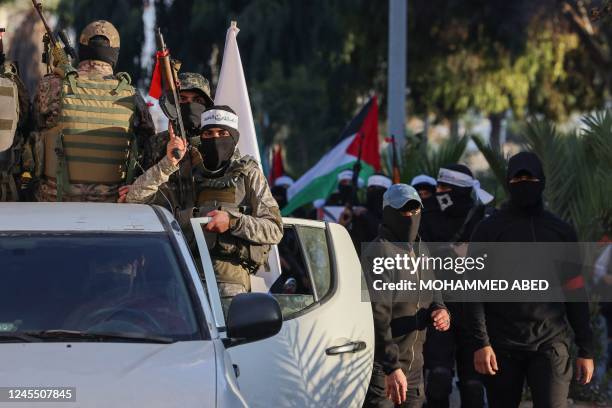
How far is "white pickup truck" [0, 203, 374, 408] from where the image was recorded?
4.59 meters

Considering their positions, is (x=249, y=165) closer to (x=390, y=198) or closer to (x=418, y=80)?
(x=390, y=198)

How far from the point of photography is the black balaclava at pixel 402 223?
754 cm

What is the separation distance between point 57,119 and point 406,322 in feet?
7.19

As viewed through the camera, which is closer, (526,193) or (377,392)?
(377,392)

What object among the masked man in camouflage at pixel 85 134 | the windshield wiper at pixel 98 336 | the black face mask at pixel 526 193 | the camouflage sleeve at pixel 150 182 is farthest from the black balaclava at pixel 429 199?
the windshield wiper at pixel 98 336

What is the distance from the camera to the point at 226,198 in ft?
22.7

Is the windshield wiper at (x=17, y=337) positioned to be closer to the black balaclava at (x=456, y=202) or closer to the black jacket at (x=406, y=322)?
the black jacket at (x=406, y=322)

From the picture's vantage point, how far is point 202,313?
16.8 feet

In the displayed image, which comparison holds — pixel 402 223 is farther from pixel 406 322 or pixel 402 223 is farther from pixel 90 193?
pixel 90 193

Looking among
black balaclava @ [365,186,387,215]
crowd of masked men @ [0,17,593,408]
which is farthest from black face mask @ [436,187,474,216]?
black balaclava @ [365,186,387,215]

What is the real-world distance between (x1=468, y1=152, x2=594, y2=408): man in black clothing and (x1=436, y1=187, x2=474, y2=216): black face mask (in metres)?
1.98

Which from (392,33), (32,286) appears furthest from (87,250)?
(392,33)

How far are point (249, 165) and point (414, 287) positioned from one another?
121cm

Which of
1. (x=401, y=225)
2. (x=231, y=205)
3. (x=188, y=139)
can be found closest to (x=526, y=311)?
(x=401, y=225)
